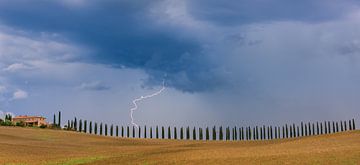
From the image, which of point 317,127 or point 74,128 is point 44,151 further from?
point 317,127

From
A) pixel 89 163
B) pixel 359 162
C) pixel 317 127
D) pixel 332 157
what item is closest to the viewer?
pixel 359 162

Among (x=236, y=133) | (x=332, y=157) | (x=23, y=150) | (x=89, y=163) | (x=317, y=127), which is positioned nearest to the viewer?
(x=332, y=157)

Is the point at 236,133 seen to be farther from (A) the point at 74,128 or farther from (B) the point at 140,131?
(A) the point at 74,128

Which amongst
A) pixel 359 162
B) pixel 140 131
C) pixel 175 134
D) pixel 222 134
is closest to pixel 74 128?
pixel 140 131

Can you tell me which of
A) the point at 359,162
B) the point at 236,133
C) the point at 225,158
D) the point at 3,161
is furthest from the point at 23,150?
the point at 236,133

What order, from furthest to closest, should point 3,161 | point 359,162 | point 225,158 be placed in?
point 3,161 < point 225,158 < point 359,162

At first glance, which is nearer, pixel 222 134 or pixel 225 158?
pixel 225 158

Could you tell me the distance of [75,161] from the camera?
34125 mm

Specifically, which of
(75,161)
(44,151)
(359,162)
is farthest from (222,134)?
(359,162)

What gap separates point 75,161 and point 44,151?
43.2ft

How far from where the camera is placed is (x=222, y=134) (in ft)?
344

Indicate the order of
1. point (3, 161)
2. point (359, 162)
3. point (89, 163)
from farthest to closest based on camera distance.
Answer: point (3, 161) < point (89, 163) < point (359, 162)

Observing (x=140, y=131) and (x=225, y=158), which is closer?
(x=225, y=158)

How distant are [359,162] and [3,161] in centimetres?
2596
